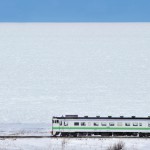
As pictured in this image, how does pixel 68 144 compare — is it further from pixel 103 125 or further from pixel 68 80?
pixel 68 80

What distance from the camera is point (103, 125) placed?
3088 cm

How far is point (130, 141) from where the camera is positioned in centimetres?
2866

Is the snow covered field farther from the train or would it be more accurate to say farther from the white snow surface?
the train

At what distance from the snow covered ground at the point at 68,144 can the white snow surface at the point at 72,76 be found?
31.8ft

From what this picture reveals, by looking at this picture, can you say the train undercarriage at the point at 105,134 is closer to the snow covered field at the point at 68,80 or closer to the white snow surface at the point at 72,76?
the snow covered field at the point at 68,80

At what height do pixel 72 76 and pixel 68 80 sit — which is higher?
pixel 72 76

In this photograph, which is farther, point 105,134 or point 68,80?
point 68,80

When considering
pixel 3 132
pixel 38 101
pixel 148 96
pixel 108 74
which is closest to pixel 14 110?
pixel 38 101

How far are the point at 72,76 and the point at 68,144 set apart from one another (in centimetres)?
2974

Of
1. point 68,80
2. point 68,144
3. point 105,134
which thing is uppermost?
point 68,80

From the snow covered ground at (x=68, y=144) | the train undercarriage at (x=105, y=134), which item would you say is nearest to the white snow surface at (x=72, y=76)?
the train undercarriage at (x=105, y=134)

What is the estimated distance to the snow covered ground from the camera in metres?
26.3

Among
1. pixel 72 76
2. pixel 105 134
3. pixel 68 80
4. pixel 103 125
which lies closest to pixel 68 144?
pixel 103 125

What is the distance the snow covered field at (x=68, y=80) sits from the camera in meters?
39.1
